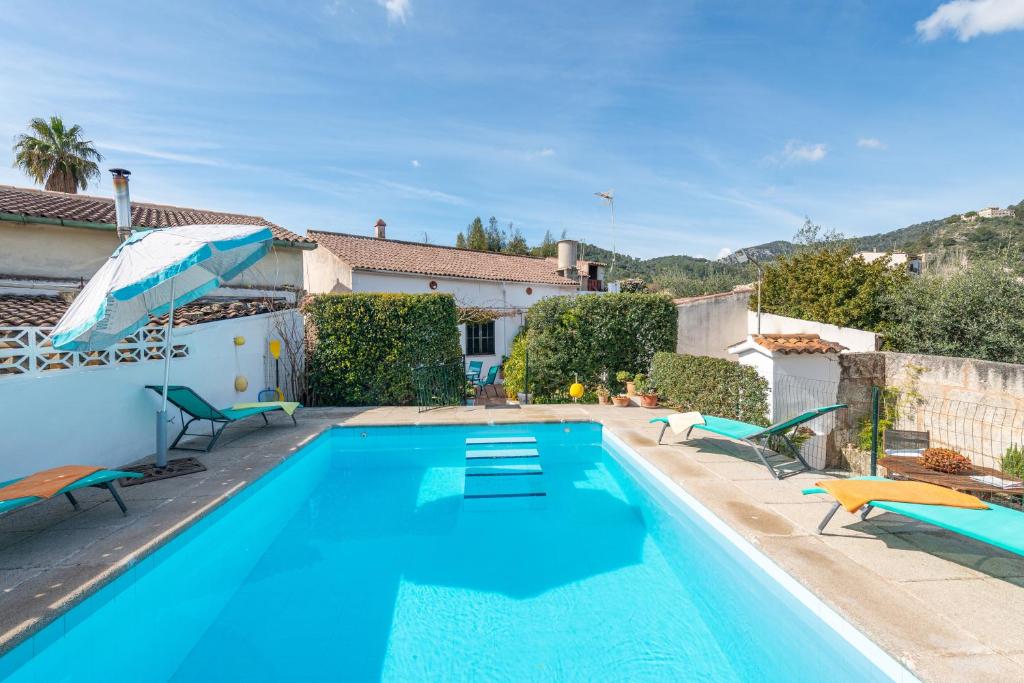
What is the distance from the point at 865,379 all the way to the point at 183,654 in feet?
36.1

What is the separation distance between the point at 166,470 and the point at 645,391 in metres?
9.56

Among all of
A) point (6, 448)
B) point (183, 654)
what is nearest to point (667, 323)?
point (183, 654)

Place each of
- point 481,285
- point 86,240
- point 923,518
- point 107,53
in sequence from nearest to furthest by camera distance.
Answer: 1. point 923,518
2. point 107,53
3. point 86,240
4. point 481,285

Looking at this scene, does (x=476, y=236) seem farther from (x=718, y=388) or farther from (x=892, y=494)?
(x=892, y=494)

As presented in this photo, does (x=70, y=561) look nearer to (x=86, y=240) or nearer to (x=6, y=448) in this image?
(x=6, y=448)

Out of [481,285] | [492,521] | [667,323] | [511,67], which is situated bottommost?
[492,521]

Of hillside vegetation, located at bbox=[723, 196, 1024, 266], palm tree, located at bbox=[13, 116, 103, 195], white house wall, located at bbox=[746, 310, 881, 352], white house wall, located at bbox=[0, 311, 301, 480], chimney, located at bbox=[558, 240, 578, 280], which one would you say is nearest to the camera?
white house wall, located at bbox=[0, 311, 301, 480]

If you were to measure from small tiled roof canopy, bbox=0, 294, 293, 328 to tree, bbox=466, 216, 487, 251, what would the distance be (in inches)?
1285

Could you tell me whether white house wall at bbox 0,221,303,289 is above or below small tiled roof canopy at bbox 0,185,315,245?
below

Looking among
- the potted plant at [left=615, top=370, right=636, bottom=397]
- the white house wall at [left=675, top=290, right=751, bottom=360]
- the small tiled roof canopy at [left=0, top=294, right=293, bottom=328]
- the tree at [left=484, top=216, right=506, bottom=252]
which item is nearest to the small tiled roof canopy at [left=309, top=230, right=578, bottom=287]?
the small tiled roof canopy at [left=0, top=294, right=293, bottom=328]

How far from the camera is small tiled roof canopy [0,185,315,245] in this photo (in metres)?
11.4

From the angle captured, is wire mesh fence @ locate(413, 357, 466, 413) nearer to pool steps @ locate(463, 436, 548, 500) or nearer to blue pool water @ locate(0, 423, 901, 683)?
pool steps @ locate(463, 436, 548, 500)

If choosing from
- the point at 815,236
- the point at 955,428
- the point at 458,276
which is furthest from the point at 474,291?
the point at 955,428

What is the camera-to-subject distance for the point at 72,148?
22656 millimetres
